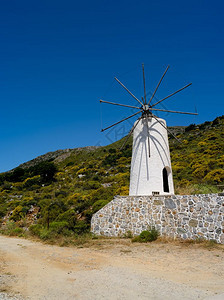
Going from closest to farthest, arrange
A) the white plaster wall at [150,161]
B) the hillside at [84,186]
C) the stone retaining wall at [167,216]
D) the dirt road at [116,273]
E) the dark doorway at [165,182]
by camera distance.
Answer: the dirt road at [116,273] → the stone retaining wall at [167,216] → the white plaster wall at [150,161] → the dark doorway at [165,182] → the hillside at [84,186]

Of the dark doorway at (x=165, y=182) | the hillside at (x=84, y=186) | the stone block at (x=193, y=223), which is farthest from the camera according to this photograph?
the hillside at (x=84, y=186)

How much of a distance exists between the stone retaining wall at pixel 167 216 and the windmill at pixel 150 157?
1.02m

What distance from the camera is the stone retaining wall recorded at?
885cm

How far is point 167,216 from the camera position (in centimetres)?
1012

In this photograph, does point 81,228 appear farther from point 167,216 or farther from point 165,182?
point 165,182

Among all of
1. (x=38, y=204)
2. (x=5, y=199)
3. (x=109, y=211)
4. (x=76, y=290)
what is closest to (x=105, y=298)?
(x=76, y=290)

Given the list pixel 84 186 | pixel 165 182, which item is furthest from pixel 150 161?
pixel 84 186

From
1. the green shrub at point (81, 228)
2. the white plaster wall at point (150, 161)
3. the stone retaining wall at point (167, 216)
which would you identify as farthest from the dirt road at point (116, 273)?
the white plaster wall at point (150, 161)

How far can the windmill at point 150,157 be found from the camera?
39.1ft

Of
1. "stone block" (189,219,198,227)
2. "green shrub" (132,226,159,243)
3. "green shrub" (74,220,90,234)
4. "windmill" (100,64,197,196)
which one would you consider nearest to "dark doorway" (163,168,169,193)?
"windmill" (100,64,197,196)

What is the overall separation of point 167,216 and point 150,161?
3146 mm

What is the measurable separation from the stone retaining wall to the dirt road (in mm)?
1089

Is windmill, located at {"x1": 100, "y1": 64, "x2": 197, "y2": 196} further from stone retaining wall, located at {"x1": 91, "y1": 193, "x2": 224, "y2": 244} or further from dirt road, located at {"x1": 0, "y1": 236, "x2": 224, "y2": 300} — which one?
dirt road, located at {"x1": 0, "y1": 236, "x2": 224, "y2": 300}

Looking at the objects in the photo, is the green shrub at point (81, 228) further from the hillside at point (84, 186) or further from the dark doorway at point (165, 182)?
the dark doorway at point (165, 182)
